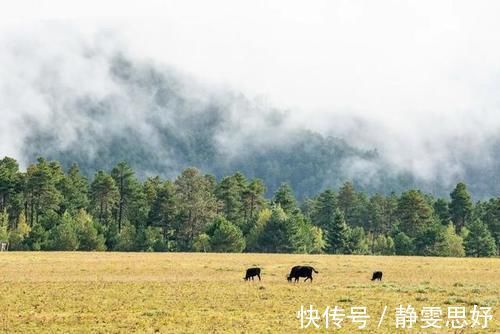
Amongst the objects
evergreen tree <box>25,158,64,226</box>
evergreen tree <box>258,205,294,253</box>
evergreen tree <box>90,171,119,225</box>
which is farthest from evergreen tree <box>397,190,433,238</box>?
evergreen tree <box>25,158,64,226</box>

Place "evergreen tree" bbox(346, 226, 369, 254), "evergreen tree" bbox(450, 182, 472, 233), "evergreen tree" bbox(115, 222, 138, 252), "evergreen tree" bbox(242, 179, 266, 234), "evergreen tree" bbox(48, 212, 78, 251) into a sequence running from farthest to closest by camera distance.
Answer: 1. "evergreen tree" bbox(450, 182, 472, 233)
2. "evergreen tree" bbox(242, 179, 266, 234)
3. "evergreen tree" bbox(346, 226, 369, 254)
4. "evergreen tree" bbox(115, 222, 138, 252)
5. "evergreen tree" bbox(48, 212, 78, 251)

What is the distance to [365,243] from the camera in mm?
126125

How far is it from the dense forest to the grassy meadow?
5334cm

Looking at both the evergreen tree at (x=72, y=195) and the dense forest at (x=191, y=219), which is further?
the evergreen tree at (x=72, y=195)

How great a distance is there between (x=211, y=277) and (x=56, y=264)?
70.3 feet

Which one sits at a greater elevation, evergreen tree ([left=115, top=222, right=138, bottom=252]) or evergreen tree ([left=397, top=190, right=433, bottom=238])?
evergreen tree ([left=397, top=190, right=433, bottom=238])

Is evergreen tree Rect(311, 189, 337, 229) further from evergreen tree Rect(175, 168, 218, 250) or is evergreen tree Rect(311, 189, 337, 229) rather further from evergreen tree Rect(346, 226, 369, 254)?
evergreen tree Rect(175, 168, 218, 250)

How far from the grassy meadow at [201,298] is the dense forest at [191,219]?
175 feet

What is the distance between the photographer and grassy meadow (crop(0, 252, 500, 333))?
87.2 ft

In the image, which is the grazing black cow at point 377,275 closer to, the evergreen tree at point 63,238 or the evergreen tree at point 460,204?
the evergreen tree at point 63,238

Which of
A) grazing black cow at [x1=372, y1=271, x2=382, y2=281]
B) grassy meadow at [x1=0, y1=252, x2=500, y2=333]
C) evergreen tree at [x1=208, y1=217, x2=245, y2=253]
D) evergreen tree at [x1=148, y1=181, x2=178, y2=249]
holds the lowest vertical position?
→ grassy meadow at [x1=0, y1=252, x2=500, y2=333]

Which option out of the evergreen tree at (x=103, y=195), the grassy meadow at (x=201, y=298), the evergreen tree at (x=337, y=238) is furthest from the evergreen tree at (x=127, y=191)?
the grassy meadow at (x=201, y=298)

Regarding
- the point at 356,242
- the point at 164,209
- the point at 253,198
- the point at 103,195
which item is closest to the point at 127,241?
the point at 164,209

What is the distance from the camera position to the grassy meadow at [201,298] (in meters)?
26.6
